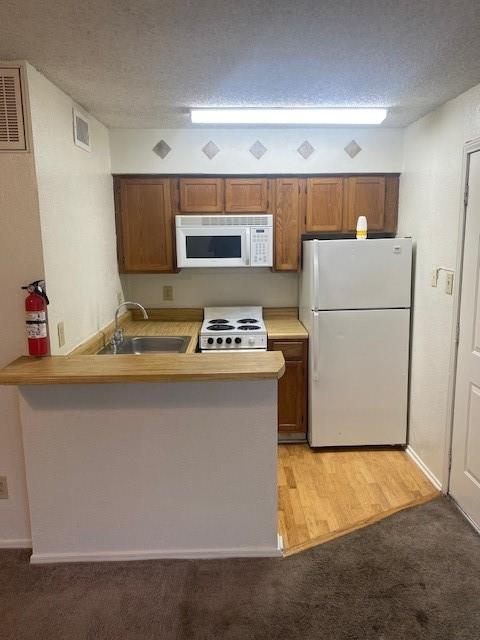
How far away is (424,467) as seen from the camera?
318 centimetres

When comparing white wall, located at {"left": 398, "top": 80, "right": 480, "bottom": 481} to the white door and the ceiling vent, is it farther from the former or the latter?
the ceiling vent

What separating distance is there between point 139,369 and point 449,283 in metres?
1.90

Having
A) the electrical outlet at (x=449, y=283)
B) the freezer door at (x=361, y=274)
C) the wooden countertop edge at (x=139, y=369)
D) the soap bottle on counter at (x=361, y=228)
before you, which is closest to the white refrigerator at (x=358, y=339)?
the freezer door at (x=361, y=274)

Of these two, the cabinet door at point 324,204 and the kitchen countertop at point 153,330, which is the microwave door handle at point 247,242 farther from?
the kitchen countertop at point 153,330

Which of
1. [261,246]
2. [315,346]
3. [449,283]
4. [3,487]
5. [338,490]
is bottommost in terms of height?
[338,490]

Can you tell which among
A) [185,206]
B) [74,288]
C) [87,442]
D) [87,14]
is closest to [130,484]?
[87,442]

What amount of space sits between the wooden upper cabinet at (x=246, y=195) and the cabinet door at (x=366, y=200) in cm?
66

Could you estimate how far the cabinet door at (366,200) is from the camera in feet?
11.9

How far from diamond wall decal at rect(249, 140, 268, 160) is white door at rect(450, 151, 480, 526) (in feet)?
5.12

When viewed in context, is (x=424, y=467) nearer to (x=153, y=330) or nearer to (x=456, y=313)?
(x=456, y=313)

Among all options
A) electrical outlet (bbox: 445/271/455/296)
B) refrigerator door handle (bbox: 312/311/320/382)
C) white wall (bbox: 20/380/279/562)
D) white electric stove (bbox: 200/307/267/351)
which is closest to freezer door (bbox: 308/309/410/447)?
refrigerator door handle (bbox: 312/311/320/382)

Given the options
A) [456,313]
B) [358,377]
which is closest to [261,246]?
[358,377]

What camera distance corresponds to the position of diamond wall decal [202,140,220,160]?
3.56 metres

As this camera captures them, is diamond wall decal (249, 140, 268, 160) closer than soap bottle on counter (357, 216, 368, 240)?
No
